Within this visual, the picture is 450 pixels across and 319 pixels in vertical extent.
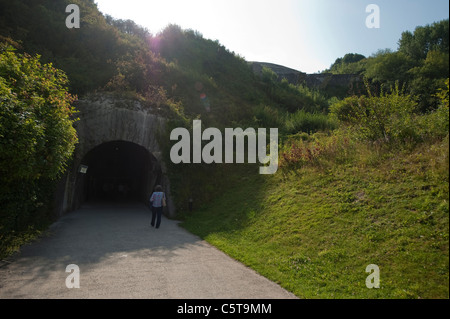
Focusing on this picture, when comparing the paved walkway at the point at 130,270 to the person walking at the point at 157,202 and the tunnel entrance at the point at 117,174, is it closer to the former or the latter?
the person walking at the point at 157,202

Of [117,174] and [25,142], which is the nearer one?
[25,142]

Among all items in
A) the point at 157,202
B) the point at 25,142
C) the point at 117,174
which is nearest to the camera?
the point at 25,142

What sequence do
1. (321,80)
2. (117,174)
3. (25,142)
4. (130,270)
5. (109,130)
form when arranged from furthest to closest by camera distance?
(321,80) → (117,174) → (109,130) → (25,142) → (130,270)

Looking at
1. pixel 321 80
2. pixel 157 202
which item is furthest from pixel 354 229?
pixel 321 80

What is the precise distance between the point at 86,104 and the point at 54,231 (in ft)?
28.1

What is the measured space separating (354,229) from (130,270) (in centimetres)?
606

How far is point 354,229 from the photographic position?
743 centimetres

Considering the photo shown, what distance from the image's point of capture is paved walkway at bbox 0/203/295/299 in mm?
5547

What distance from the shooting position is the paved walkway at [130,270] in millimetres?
5547

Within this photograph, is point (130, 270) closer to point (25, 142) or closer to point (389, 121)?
point (25, 142)

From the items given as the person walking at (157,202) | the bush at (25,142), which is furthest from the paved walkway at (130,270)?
the person walking at (157,202)

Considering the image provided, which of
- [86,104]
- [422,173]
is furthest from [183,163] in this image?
[422,173]
